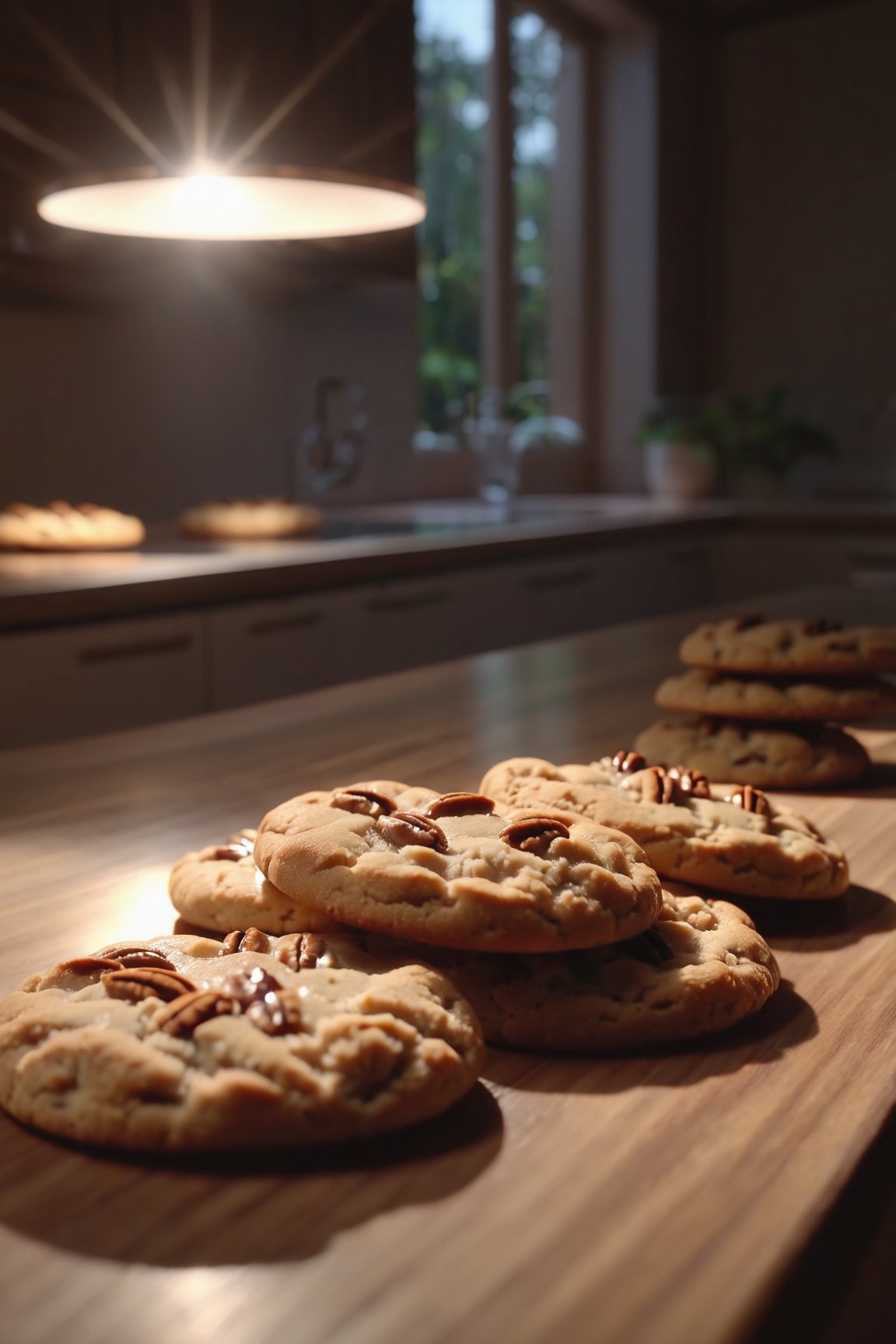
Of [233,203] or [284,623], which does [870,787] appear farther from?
[284,623]

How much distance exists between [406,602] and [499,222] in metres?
2.38

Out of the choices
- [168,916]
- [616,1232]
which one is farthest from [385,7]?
[616,1232]

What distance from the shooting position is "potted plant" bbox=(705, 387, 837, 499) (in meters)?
4.84

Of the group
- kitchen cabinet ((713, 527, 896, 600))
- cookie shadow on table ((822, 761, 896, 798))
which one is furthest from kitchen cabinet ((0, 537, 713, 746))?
cookie shadow on table ((822, 761, 896, 798))

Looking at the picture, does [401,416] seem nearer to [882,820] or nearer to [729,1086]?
[882,820]

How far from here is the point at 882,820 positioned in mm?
987

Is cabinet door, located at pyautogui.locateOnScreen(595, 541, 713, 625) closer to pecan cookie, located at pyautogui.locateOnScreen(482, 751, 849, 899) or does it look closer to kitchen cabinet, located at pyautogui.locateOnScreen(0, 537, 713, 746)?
kitchen cabinet, located at pyautogui.locateOnScreen(0, 537, 713, 746)

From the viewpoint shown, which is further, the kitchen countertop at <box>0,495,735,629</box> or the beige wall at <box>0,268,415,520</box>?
the beige wall at <box>0,268,415,520</box>

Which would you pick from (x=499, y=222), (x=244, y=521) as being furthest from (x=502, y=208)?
(x=244, y=521)

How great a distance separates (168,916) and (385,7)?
10.5ft

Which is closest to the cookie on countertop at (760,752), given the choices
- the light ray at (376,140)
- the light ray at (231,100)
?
the light ray at (231,100)

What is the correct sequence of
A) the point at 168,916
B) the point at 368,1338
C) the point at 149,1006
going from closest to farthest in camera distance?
the point at 368,1338 → the point at 149,1006 → the point at 168,916

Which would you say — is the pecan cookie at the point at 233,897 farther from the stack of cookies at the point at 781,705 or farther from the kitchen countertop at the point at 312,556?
the kitchen countertop at the point at 312,556

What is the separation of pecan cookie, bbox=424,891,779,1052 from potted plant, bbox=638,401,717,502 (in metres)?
4.42
